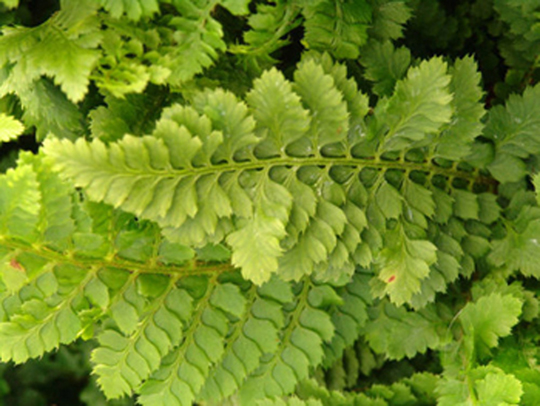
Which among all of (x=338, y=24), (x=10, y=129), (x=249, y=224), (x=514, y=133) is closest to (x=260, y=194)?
(x=249, y=224)

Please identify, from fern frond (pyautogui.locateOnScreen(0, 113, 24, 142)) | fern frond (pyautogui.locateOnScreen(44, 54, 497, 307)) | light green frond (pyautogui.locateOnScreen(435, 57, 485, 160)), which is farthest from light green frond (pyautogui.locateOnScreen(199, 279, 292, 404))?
fern frond (pyautogui.locateOnScreen(0, 113, 24, 142))

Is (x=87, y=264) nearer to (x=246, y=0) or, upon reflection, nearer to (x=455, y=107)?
(x=246, y=0)

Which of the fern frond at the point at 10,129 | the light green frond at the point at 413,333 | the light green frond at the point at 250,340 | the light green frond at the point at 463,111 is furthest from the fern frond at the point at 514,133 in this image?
the fern frond at the point at 10,129

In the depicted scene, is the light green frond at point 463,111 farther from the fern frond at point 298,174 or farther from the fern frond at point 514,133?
the fern frond at point 514,133

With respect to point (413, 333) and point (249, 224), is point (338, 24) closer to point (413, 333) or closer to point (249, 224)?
point (249, 224)

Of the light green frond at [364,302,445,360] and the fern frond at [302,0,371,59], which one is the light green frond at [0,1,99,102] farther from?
the light green frond at [364,302,445,360]

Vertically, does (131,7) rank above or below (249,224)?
above

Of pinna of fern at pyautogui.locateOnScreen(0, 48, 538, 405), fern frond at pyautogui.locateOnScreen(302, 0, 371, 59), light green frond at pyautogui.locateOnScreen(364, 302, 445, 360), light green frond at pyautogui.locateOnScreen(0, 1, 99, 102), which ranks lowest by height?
light green frond at pyautogui.locateOnScreen(364, 302, 445, 360)
